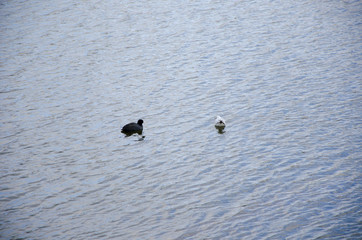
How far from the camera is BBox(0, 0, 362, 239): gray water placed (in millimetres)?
12508

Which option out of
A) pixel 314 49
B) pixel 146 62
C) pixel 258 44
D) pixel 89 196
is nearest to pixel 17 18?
pixel 146 62

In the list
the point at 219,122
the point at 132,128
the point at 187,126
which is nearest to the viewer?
the point at 219,122

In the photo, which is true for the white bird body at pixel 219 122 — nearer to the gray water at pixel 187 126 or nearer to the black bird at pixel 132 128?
the gray water at pixel 187 126

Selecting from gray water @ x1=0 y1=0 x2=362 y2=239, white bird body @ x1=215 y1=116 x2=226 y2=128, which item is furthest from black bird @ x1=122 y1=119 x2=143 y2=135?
white bird body @ x1=215 y1=116 x2=226 y2=128

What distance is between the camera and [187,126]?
18.1 m

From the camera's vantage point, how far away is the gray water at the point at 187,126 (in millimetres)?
12508

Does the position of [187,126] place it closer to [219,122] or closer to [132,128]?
[219,122]

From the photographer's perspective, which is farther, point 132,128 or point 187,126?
point 187,126

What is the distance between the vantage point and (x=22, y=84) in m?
23.8

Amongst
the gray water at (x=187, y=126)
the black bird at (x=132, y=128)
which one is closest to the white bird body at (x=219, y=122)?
the gray water at (x=187, y=126)

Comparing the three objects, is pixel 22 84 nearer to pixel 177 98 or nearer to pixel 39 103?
pixel 39 103

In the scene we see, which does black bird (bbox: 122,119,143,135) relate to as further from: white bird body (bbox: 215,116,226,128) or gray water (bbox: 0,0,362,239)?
white bird body (bbox: 215,116,226,128)

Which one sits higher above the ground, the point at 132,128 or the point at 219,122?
the point at 132,128

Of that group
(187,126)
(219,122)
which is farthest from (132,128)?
(219,122)
